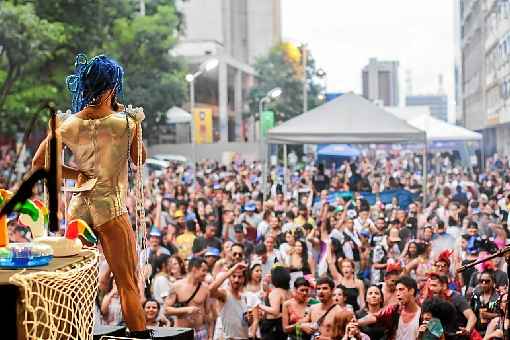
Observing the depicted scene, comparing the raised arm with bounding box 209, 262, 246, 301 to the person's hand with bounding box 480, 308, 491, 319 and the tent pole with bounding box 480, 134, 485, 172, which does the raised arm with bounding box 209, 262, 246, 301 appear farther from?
the tent pole with bounding box 480, 134, 485, 172

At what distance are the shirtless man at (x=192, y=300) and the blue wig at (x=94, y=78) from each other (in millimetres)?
2831

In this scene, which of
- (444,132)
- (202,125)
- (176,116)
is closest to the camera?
(444,132)

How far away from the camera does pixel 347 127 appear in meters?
10.7

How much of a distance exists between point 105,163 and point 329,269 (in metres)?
4.13

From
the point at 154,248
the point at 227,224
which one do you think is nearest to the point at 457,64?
the point at 227,224

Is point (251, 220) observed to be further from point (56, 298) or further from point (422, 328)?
point (56, 298)

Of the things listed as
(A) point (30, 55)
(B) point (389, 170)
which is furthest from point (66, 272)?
(A) point (30, 55)

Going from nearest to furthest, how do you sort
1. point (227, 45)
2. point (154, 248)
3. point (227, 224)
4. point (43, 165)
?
1. point (43, 165)
2. point (154, 248)
3. point (227, 224)
4. point (227, 45)

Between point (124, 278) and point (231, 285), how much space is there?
289 cm

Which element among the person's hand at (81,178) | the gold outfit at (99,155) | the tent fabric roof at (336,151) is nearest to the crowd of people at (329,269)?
the gold outfit at (99,155)

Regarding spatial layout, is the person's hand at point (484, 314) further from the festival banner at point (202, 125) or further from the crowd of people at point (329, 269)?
the festival banner at point (202, 125)

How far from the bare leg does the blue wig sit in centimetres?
55

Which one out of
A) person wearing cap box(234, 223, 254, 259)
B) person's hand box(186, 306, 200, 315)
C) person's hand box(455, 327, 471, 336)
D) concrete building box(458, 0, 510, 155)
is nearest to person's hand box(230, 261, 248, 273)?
person's hand box(186, 306, 200, 315)

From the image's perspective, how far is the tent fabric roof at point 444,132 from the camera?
12734 mm
